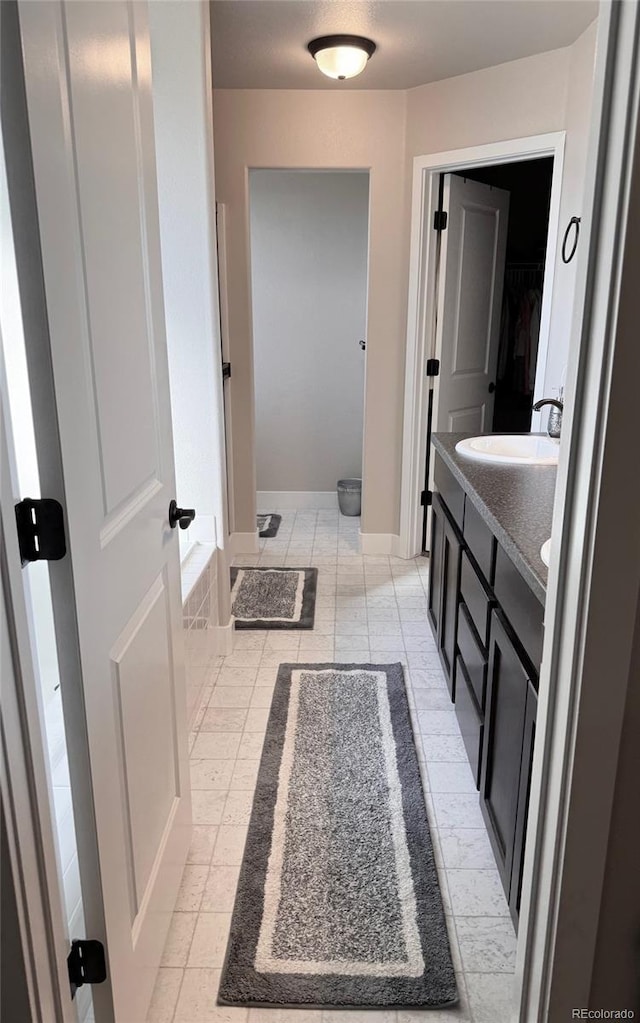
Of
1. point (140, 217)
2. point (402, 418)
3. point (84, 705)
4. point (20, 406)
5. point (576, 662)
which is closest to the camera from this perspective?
point (576, 662)

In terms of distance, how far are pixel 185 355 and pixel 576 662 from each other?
2.13 meters

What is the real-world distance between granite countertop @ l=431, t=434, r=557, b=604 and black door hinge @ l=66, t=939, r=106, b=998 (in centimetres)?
97

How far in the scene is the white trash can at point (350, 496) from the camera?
5.00 metres

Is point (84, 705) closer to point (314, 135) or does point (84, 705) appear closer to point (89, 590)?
point (89, 590)

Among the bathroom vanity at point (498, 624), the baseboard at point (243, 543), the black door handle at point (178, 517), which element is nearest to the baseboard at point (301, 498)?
the baseboard at point (243, 543)

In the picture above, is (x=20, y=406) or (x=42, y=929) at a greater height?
(x=20, y=406)

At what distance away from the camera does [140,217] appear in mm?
1407

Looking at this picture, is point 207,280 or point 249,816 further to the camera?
point 207,280

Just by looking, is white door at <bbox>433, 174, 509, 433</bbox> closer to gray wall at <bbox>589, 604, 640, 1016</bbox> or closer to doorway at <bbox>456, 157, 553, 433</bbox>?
doorway at <bbox>456, 157, 553, 433</bbox>

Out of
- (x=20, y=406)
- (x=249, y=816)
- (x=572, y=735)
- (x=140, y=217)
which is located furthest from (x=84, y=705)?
(x=249, y=816)

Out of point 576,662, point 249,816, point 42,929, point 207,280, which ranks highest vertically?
point 207,280

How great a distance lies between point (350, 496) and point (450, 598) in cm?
252

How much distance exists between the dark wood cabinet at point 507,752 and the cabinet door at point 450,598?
60 cm

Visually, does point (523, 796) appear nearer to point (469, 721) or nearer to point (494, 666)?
point (494, 666)
